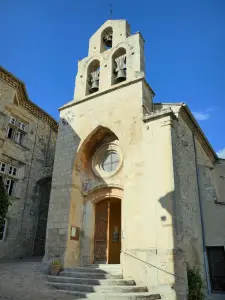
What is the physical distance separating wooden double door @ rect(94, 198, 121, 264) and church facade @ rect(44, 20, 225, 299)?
0.12ft

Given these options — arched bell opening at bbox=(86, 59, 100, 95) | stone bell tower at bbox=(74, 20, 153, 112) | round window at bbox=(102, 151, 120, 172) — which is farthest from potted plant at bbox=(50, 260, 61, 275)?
arched bell opening at bbox=(86, 59, 100, 95)

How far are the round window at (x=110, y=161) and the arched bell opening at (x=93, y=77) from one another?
3.40 m

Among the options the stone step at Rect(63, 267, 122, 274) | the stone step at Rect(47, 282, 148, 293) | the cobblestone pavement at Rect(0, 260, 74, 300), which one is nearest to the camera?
the cobblestone pavement at Rect(0, 260, 74, 300)

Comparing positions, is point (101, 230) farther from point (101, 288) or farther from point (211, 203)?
point (211, 203)

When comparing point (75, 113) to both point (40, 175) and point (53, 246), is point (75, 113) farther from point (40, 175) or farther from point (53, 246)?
point (53, 246)

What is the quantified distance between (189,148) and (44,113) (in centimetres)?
843

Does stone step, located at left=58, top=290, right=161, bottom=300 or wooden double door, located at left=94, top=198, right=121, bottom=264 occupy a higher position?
wooden double door, located at left=94, top=198, right=121, bottom=264

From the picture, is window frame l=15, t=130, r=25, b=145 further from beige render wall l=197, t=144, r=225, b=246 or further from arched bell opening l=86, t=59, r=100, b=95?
beige render wall l=197, t=144, r=225, b=246

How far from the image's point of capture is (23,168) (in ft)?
41.9

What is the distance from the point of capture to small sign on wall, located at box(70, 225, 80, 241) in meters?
9.00

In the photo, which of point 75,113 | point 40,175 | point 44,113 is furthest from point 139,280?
point 44,113

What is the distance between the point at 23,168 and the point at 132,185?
678 centimetres

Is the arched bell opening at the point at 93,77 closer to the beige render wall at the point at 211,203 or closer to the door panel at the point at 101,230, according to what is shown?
the door panel at the point at 101,230

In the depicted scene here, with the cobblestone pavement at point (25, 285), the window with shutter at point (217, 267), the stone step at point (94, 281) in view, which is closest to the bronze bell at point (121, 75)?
the window with shutter at point (217, 267)
